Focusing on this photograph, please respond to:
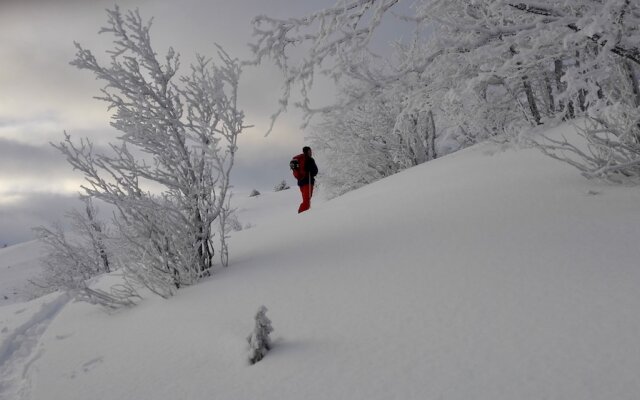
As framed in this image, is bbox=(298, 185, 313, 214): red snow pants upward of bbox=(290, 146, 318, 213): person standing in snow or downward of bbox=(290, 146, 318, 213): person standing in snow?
downward

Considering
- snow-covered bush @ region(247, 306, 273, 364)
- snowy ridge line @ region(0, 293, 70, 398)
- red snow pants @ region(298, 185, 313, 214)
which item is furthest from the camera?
red snow pants @ region(298, 185, 313, 214)

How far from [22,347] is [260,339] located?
3.18 metres

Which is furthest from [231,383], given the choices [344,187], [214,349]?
[344,187]

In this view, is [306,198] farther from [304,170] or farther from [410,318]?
[410,318]

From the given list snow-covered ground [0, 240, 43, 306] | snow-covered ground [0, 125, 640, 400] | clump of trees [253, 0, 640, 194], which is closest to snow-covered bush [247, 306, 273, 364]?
snow-covered ground [0, 125, 640, 400]

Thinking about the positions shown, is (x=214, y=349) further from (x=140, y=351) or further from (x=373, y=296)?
(x=373, y=296)

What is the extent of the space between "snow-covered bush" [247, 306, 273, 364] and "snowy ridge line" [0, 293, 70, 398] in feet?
5.92

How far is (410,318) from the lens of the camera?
1829 mm

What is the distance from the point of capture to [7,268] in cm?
1941

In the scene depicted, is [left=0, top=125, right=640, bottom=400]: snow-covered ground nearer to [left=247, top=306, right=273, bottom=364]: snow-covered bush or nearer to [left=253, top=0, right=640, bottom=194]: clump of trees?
[left=247, top=306, right=273, bottom=364]: snow-covered bush

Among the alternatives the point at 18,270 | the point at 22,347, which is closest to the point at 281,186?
the point at 18,270

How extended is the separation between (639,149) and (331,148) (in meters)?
9.36

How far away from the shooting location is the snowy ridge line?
9.57 feet

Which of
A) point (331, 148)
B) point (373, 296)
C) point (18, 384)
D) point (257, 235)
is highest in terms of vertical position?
point (331, 148)
